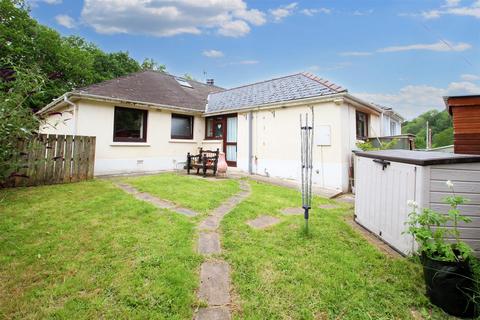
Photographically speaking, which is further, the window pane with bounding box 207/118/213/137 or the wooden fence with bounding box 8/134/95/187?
the window pane with bounding box 207/118/213/137

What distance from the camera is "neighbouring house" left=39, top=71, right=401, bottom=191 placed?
8602mm

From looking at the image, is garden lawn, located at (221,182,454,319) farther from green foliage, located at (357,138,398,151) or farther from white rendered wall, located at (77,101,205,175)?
white rendered wall, located at (77,101,205,175)

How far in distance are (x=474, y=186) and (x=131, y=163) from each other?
430 inches

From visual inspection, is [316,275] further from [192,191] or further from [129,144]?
[129,144]

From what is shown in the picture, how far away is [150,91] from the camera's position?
12039 millimetres

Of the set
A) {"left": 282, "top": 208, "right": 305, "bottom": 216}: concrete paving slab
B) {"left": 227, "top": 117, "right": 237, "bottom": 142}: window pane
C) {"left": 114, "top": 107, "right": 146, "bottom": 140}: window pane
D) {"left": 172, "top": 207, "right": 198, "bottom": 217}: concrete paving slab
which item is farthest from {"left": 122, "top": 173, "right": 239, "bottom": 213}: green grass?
{"left": 227, "top": 117, "right": 237, "bottom": 142}: window pane

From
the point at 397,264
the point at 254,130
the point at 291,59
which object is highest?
the point at 291,59

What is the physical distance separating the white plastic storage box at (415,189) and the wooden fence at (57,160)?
28.2ft

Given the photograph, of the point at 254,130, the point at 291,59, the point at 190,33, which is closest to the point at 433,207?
the point at 254,130

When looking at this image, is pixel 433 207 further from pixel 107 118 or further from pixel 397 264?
pixel 107 118

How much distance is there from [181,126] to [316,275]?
11.1 m

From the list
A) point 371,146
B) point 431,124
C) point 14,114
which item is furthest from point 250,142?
point 431,124

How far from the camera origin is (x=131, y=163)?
34.1 ft

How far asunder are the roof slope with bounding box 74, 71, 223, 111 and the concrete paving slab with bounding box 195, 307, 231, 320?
9.80m
